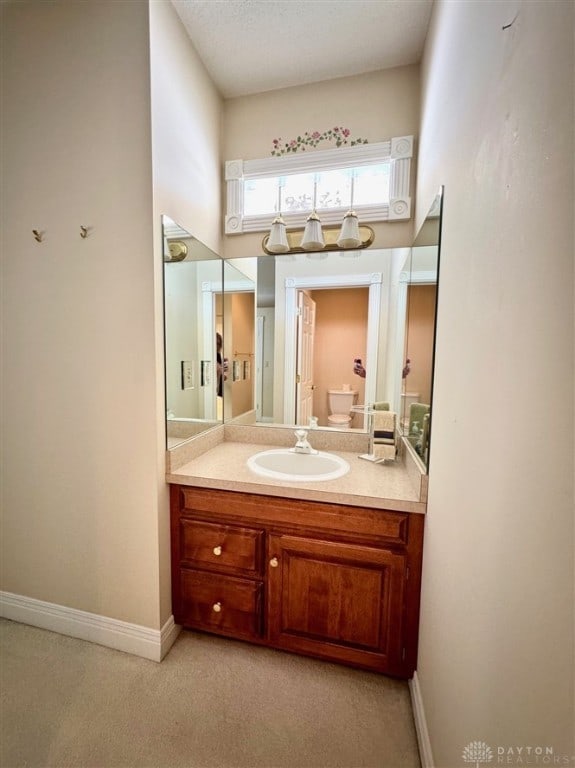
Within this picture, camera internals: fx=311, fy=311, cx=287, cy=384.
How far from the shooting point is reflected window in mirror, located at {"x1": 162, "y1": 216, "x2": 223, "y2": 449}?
1474 mm

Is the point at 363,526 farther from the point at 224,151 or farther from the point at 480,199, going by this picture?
the point at 224,151

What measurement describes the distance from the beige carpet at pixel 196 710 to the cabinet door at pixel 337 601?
0.39 ft

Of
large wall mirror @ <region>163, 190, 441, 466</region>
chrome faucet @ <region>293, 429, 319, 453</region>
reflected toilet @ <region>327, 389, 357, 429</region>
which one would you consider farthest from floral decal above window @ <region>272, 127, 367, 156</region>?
chrome faucet @ <region>293, 429, 319, 453</region>

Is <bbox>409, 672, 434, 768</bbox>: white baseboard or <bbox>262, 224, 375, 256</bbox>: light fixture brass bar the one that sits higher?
<bbox>262, 224, 375, 256</bbox>: light fixture brass bar

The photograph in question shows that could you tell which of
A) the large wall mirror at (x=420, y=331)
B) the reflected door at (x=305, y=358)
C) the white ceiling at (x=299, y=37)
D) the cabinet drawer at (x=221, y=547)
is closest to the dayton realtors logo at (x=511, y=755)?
the large wall mirror at (x=420, y=331)

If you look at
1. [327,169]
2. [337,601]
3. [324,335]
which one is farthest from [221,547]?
[327,169]

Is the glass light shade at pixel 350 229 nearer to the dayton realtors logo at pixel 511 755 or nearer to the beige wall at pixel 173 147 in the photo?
the beige wall at pixel 173 147

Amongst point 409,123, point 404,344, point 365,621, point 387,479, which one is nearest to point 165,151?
point 409,123

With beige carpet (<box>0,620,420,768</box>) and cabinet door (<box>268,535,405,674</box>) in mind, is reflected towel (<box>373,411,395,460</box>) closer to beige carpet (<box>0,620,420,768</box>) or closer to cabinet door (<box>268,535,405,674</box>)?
cabinet door (<box>268,535,405,674</box>)

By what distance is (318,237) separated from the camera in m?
1.79

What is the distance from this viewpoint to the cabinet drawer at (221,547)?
1.41m

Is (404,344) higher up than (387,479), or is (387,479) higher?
(404,344)

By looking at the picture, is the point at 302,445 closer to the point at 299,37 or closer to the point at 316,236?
the point at 316,236

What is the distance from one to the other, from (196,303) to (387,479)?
139 centimetres
